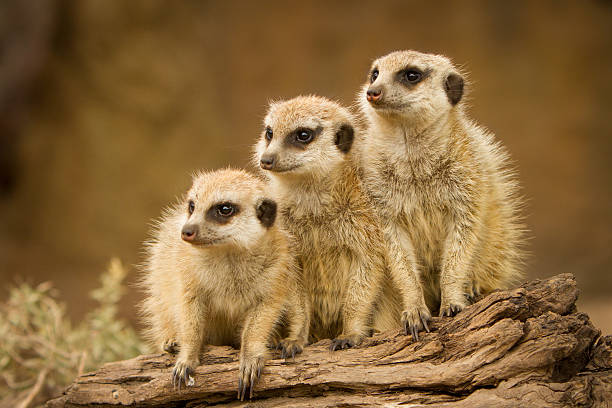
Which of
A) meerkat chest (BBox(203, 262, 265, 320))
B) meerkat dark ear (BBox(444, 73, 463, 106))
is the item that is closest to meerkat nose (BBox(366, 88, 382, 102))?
meerkat dark ear (BBox(444, 73, 463, 106))

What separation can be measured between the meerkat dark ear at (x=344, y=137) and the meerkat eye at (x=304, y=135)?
14 centimetres

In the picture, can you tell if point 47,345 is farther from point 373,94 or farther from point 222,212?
point 373,94

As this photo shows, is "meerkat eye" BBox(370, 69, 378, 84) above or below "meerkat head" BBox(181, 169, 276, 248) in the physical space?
above

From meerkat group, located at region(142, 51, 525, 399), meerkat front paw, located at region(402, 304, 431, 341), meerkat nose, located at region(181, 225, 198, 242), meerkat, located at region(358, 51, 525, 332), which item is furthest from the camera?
meerkat, located at region(358, 51, 525, 332)

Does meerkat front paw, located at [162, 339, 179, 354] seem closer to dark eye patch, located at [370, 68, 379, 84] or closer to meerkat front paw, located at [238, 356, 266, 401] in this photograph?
meerkat front paw, located at [238, 356, 266, 401]

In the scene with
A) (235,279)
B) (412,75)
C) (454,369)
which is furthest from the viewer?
(412,75)

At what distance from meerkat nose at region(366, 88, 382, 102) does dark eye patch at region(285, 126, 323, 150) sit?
1.00 ft

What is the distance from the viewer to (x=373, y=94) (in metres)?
3.08

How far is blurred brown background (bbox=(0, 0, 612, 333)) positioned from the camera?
7719 millimetres

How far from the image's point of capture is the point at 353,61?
7812mm

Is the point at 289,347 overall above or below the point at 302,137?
below

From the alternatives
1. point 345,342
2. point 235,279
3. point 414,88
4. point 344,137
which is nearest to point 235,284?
point 235,279

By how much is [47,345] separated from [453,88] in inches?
115

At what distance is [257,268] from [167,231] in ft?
2.36
